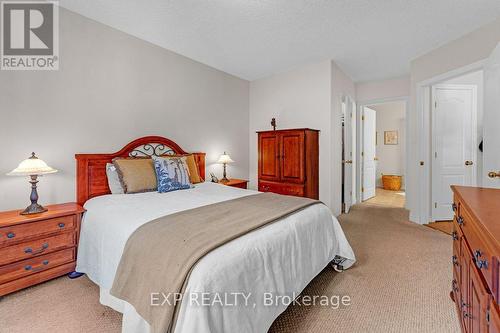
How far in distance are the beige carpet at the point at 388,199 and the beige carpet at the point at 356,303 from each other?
8.47ft

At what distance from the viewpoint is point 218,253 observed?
120 cm

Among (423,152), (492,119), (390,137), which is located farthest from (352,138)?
(390,137)

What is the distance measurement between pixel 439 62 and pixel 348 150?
188cm

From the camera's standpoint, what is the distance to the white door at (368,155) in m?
5.49

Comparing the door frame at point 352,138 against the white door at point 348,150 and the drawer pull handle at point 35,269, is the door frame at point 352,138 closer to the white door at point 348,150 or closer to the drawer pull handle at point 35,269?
the white door at point 348,150

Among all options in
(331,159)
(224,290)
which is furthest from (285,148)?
(224,290)

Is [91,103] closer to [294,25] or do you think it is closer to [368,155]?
[294,25]

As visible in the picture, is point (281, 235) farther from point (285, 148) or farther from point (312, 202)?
point (285, 148)

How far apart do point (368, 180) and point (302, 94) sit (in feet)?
9.83

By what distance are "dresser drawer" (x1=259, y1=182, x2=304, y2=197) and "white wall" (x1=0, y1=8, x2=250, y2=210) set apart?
1.16m

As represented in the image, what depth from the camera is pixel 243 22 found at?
2721mm

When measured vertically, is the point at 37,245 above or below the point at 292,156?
below

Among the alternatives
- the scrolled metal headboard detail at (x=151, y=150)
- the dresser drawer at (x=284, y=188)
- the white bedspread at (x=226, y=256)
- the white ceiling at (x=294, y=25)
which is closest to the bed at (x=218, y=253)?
the white bedspread at (x=226, y=256)

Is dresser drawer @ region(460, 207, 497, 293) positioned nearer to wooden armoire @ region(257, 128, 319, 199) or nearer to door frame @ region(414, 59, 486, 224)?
wooden armoire @ region(257, 128, 319, 199)
